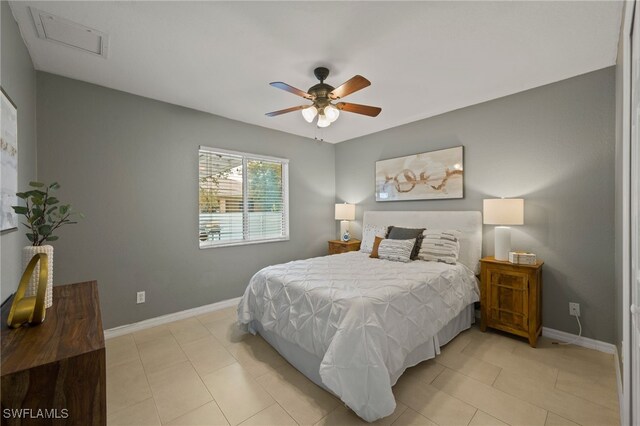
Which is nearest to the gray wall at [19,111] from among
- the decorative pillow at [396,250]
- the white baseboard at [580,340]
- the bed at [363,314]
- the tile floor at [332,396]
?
the tile floor at [332,396]

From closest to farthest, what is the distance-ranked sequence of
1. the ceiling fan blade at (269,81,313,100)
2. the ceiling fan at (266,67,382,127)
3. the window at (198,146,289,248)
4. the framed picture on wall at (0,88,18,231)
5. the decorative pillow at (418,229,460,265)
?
the framed picture on wall at (0,88,18,231) → the ceiling fan blade at (269,81,313,100) → the ceiling fan at (266,67,382,127) → the decorative pillow at (418,229,460,265) → the window at (198,146,289,248)

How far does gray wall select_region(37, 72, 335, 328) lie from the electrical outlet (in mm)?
3649

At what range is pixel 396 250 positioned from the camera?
123 inches

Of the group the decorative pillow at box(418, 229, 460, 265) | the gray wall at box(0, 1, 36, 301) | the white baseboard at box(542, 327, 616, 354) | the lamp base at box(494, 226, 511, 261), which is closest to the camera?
the gray wall at box(0, 1, 36, 301)

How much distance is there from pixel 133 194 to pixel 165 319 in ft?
4.84

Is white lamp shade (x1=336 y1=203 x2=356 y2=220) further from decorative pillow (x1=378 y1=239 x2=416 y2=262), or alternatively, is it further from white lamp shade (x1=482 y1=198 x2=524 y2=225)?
white lamp shade (x1=482 y1=198 x2=524 y2=225)

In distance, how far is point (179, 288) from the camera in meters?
3.22

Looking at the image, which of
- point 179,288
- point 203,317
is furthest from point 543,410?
point 179,288

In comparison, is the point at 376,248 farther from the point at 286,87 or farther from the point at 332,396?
the point at 286,87

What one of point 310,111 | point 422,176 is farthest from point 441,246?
point 310,111

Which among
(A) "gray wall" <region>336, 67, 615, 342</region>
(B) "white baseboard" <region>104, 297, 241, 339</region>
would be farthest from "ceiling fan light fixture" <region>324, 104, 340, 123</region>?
(B) "white baseboard" <region>104, 297, 241, 339</region>

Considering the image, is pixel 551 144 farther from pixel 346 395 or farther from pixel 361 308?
pixel 346 395

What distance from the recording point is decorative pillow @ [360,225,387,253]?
12.7ft

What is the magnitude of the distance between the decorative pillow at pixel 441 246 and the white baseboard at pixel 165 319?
102 inches
